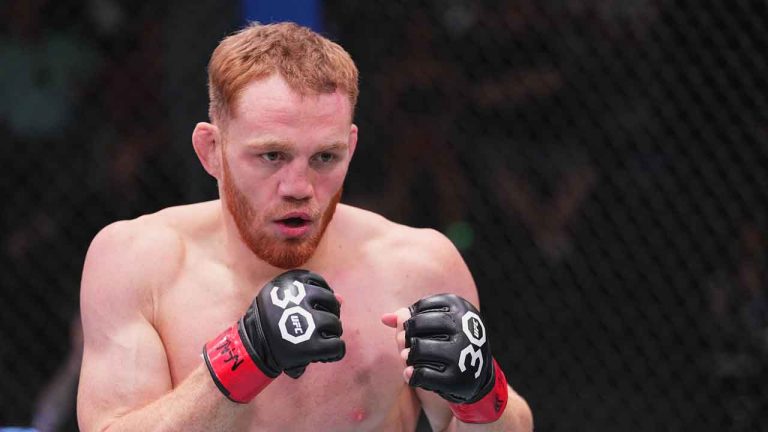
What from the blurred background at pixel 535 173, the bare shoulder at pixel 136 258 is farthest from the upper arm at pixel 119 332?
the blurred background at pixel 535 173

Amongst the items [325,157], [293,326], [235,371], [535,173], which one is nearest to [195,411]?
[235,371]

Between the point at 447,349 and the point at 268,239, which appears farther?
the point at 268,239

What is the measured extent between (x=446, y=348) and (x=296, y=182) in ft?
1.12

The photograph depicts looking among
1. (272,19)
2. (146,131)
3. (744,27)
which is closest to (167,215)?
(272,19)

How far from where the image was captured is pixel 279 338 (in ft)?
5.09

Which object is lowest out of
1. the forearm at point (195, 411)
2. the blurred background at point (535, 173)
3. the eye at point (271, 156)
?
the blurred background at point (535, 173)

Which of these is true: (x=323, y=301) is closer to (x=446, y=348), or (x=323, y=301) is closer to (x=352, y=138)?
(x=446, y=348)

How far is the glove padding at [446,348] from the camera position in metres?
1.60

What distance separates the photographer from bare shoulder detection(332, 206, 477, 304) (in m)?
1.91

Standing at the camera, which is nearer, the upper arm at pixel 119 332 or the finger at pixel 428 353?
the finger at pixel 428 353

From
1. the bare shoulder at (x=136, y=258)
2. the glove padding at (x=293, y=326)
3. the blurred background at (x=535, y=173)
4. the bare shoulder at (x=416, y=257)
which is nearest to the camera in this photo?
the glove padding at (x=293, y=326)

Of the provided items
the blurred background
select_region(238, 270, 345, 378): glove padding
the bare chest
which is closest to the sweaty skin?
the bare chest

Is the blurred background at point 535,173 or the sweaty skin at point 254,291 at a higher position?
the sweaty skin at point 254,291

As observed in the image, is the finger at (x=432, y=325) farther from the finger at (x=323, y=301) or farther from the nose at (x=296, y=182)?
the nose at (x=296, y=182)
